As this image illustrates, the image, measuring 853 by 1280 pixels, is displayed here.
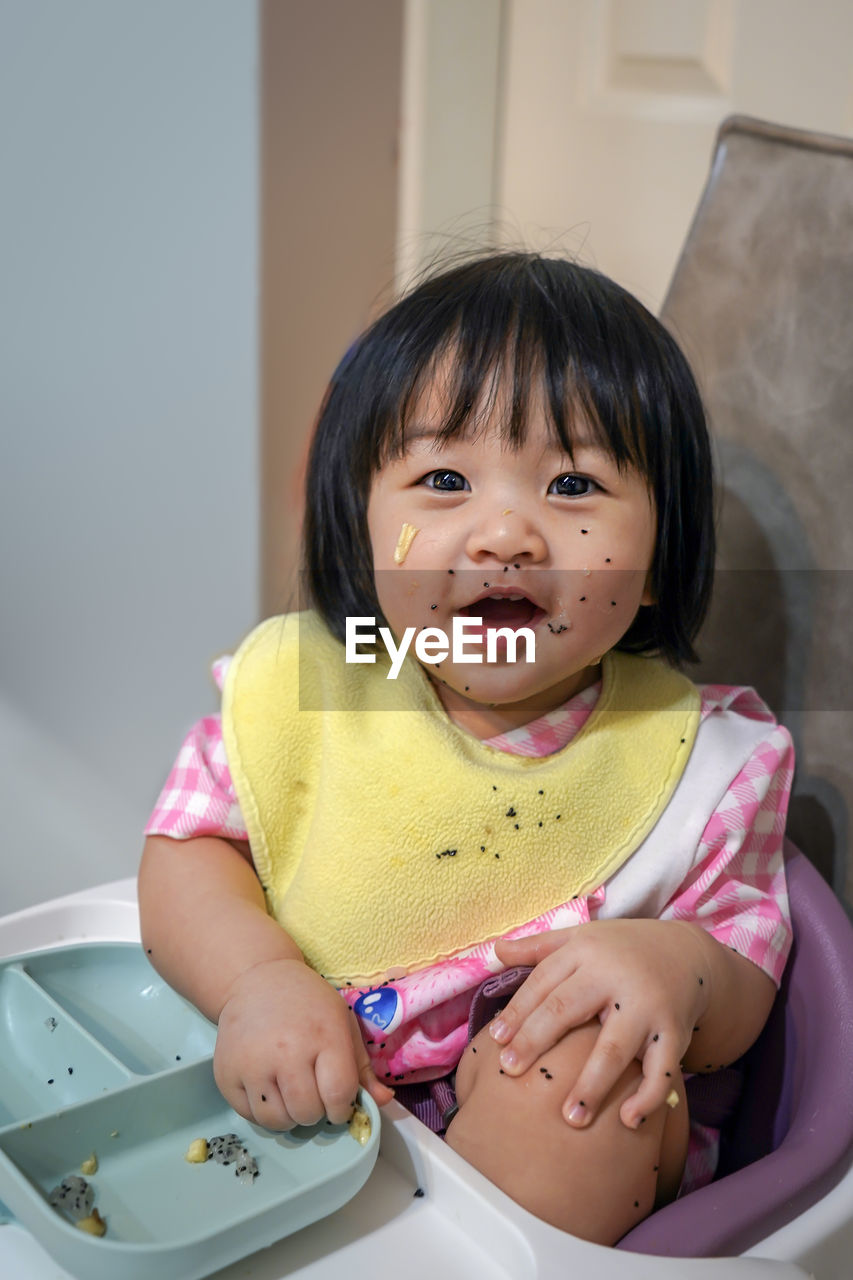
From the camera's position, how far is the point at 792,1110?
0.67 meters

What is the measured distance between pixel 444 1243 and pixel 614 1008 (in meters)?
0.13

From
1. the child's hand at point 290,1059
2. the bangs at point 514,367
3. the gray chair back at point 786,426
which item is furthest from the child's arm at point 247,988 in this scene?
the gray chair back at point 786,426

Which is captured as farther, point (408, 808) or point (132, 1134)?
point (408, 808)

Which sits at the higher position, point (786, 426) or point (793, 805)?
point (786, 426)

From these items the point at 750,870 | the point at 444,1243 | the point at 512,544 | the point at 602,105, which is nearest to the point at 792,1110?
the point at 750,870

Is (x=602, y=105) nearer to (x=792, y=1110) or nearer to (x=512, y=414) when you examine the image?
(x=512, y=414)

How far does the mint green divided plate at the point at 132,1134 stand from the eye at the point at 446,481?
12.9 inches

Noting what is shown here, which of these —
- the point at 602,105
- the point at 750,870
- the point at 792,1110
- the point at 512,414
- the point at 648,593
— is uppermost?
the point at 602,105

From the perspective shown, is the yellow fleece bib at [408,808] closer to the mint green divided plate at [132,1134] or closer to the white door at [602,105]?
the mint green divided plate at [132,1134]

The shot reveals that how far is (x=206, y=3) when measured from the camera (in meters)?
1.34

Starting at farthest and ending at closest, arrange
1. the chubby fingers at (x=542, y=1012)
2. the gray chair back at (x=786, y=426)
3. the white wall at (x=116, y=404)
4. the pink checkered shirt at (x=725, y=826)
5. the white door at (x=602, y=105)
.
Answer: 1. the white wall at (x=116, y=404)
2. the white door at (x=602, y=105)
3. the gray chair back at (x=786, y=426)
4. the pink checkered shirt at (x=725, y=826)
5. the chubby fingers at (x=542, y=1012)

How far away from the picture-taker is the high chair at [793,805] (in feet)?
1.68

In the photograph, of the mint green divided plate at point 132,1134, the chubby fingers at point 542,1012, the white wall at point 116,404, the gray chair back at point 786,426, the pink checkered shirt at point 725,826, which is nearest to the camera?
the mint green divided plate at point 132,1134
